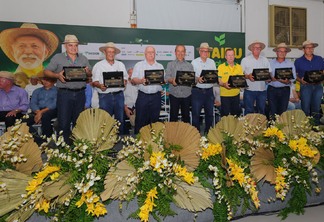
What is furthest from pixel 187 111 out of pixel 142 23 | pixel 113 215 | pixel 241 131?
pixel 113 215

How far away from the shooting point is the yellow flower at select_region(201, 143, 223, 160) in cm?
152

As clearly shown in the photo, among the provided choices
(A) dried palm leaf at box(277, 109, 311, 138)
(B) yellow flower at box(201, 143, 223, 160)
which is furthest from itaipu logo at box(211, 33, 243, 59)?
(B) yellow flower at box(201, 143, 223, 160)

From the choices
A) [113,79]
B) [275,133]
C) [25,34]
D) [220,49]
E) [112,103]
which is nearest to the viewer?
[275,133]

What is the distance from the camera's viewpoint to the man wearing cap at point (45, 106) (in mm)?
5180

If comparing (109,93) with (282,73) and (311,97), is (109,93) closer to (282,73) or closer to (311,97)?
(282,73)

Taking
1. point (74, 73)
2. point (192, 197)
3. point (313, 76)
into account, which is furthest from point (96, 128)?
point (313, 76)

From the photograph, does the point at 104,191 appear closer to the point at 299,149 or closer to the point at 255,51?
the point at 299,149

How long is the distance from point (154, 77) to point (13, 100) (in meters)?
2.12

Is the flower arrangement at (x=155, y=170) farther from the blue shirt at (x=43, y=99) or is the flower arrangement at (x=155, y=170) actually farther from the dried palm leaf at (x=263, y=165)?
the blue shirt at (x=43, y=99)

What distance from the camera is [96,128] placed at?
56.6 inches

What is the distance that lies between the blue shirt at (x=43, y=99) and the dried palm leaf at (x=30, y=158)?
404cm

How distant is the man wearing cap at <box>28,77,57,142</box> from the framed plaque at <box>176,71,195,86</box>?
1.89m

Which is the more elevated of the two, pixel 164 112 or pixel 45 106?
pixel 45 106

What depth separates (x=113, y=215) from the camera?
1.38 metres
